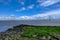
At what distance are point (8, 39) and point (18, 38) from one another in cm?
153

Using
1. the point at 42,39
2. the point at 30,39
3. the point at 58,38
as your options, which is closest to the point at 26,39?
the point at 30,39

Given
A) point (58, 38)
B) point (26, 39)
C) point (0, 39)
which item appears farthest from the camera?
point (0, 39)

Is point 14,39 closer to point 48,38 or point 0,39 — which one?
point 0,39

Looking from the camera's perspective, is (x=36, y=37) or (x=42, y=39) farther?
(x=36, y=37)

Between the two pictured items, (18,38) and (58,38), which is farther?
(18,38)

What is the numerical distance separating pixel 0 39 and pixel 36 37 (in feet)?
20.2

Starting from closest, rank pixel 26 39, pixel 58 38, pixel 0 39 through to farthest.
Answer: pixel 58 38
pixel 26 39
pixel 0 39

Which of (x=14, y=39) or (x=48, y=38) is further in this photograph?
(x=14, y=39)

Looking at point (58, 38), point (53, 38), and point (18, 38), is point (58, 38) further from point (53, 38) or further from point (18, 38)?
point (18, 38)

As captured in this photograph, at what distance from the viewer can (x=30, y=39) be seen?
31500 millimetres

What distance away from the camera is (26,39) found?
103 ft

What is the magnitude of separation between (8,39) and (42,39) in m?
5.91

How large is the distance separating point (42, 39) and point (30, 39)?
2.49 m

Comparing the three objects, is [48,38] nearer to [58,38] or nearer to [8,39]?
[58,38]
